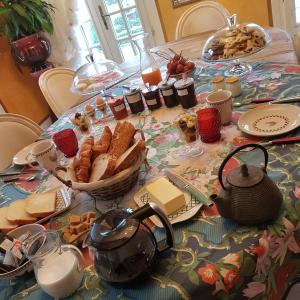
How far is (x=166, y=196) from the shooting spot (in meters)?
0.79

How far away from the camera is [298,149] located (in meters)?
0.86

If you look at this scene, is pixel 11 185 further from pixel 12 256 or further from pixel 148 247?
pixel 148 247

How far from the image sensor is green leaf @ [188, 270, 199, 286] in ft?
2.01

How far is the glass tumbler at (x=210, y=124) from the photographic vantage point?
3.26ft

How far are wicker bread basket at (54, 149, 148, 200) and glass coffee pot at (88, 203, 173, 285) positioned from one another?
0.20m

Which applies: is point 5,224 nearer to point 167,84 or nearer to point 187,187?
point 187,187

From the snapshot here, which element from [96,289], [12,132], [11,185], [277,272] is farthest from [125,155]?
[12,132]

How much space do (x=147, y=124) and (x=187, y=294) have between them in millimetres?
809

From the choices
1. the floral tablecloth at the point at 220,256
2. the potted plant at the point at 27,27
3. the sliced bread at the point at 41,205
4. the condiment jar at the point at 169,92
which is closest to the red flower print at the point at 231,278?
the floral tablecloth at the point at 220,256

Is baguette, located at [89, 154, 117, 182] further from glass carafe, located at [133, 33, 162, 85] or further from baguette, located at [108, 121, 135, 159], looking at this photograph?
glass carafe, located at [133, 33, 162, 85]

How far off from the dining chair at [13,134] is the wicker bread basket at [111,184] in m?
0.95

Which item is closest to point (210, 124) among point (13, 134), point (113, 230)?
point (113, 230)

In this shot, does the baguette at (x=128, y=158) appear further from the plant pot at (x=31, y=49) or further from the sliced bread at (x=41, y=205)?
the plant pot at (x=31, y=49)

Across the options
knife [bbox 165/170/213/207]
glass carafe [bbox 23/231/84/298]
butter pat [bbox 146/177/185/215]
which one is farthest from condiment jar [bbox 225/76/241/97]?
glass carafe [bbox 23/231/84/298]
